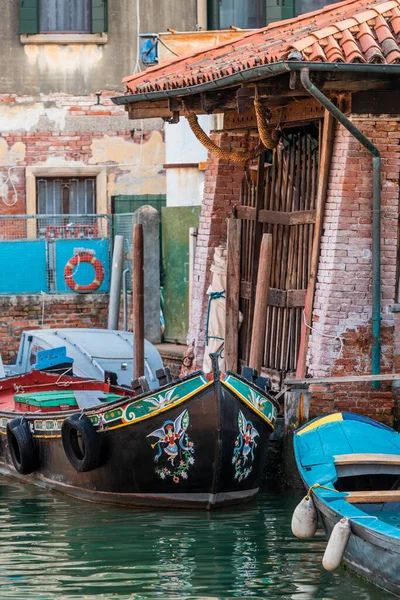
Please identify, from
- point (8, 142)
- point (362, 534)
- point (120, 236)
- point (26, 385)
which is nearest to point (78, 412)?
point (26, 385)

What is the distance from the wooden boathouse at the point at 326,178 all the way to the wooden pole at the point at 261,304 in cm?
41

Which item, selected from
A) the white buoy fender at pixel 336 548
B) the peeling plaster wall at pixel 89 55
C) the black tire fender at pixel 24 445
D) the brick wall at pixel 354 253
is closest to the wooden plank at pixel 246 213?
the brick wall at pixel 354 253

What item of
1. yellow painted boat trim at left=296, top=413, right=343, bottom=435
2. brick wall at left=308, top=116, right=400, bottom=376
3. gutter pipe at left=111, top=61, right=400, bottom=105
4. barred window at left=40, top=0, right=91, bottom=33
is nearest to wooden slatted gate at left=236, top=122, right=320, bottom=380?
brick wall at left=308, top=116, right=400, bottom=376

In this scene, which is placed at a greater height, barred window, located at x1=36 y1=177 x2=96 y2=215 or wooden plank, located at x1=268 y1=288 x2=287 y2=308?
barred window, located at x1=36 y1=177 x2=96 y2=215

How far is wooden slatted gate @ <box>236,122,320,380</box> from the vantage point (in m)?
14.6

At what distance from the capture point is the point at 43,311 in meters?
21.8

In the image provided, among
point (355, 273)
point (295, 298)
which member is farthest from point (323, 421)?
point (295, 298)

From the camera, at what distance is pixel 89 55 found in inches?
946

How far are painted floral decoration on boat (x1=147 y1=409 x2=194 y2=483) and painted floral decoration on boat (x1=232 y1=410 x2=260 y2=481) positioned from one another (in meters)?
0.42

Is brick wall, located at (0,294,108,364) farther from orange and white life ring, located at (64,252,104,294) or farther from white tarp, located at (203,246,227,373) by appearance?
white tarp, located at (203,246,227,373)

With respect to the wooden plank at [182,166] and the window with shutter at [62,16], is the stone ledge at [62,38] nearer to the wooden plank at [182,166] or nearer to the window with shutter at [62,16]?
the window with shutter at [62,16]

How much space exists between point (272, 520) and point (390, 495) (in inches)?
79.0

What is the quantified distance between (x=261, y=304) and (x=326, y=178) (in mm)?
1487

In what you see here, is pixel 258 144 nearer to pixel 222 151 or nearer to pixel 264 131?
pixel 222 151
